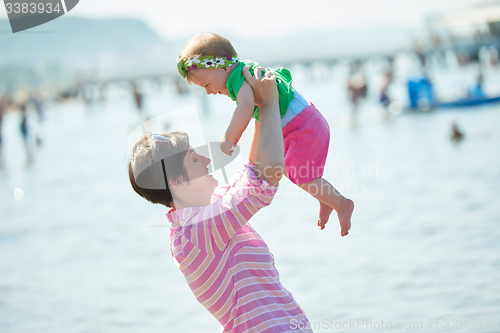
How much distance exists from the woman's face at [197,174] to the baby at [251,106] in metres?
0.11

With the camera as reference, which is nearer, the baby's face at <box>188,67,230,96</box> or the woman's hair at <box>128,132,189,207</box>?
the woman's hair at <box>128,132,189,207</box>

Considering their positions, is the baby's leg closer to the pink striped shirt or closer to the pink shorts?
the pink shorts

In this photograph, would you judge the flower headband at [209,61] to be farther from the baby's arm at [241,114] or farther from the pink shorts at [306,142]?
the pink shorts at [306,142]

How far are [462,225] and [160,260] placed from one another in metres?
4.53

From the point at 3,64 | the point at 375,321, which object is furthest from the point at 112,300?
the point at 3,64

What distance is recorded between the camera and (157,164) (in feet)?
6.00

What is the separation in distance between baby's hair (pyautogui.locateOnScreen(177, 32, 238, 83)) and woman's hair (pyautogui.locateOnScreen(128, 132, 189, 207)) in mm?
347

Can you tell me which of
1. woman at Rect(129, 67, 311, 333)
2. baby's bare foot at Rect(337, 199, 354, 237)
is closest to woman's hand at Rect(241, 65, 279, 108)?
woman at Rect(129, 67, 311, 333)

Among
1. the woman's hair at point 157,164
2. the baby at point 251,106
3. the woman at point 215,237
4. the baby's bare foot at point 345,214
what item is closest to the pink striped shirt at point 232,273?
the woman at point 215,237

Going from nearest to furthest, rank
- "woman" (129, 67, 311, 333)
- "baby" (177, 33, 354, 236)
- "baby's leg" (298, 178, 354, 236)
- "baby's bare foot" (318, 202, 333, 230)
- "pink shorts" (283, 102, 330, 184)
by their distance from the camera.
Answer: "woman" (129, 67, 311, 333) < "baby" (177, 33, 354, 236) < "pink shorts" (283, 102, 330, 184) < "baby's leg" (298, 178, 354, 236) < "baby's bare foot" (318, 202, 333, 230)

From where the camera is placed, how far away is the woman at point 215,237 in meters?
1.82

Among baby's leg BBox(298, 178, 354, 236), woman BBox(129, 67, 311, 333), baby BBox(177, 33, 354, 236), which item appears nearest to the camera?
woman BBox(129, 67, 311, 333)

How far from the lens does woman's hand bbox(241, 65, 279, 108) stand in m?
1.83

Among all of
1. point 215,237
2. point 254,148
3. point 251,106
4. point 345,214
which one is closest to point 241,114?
point 251,106
